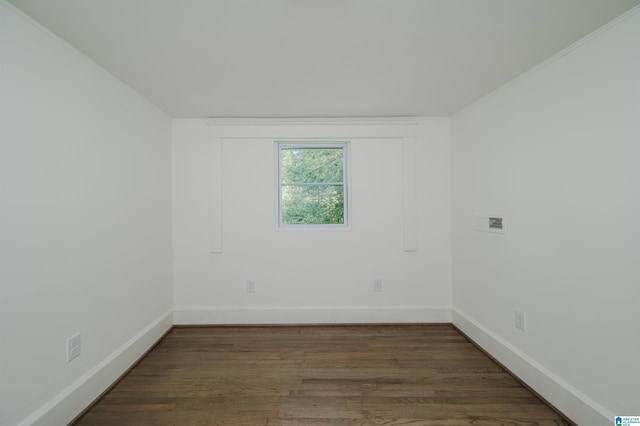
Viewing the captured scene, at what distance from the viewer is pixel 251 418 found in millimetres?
1580

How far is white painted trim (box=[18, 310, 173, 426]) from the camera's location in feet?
4.67

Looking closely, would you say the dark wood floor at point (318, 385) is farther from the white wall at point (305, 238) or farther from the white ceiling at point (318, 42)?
the white ceiling at point (318, 42)

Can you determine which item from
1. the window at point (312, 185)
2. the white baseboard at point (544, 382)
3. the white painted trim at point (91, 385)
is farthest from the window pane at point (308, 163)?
the white baseboard at point (544, 382)

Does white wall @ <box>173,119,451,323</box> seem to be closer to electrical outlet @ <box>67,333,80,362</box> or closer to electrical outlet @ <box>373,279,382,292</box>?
electrical outlet @ <box>373,279,382,292</box>

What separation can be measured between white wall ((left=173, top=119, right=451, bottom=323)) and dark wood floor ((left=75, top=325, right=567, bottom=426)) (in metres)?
0.32

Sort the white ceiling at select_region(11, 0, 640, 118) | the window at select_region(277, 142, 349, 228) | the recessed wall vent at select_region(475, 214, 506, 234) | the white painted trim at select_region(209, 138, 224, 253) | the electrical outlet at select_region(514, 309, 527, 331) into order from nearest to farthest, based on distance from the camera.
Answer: the white ceiling at select_region(11, 0, 640, 118)
the electrical outlet at select_region(514, 309, 527, 331)
the recessed wall vent at select_region(475, 214, 506, 234)
the white painted trim at select_region(209, 138, 224, 253)
the window at select_region(277, 142, 349, 228)

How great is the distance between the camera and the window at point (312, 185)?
2.97 metres

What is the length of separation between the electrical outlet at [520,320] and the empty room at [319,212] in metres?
0.01

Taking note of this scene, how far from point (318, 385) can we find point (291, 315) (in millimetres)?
1024

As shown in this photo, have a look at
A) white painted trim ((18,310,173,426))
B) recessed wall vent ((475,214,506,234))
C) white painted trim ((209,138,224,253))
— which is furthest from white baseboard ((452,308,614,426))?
white painted trim ((18,310,173,426))

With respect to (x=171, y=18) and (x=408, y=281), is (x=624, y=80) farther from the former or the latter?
(x=171, y=18)

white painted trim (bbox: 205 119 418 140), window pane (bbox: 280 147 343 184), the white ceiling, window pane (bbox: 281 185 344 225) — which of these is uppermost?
the white ceiling

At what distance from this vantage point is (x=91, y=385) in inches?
67.2

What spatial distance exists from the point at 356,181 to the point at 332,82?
1.12m
